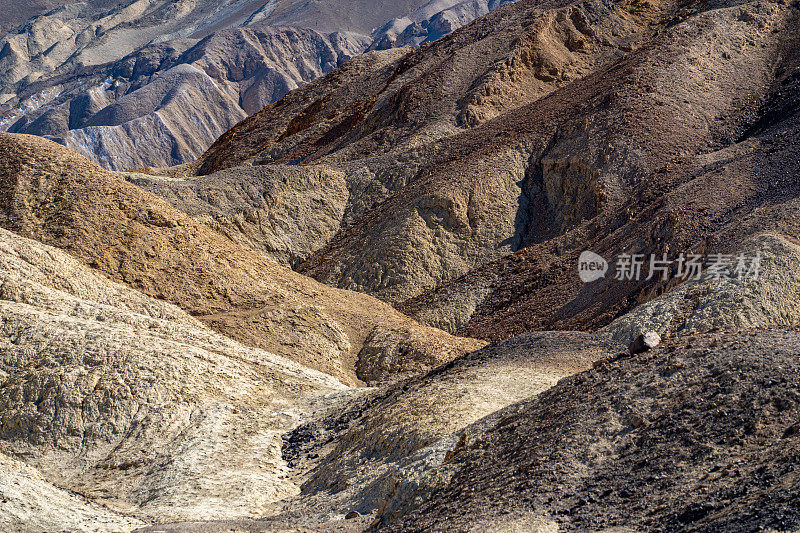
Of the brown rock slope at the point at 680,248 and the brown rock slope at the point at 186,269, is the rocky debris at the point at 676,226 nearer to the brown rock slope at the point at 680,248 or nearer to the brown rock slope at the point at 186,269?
the brown rock slope at the point at 680,248

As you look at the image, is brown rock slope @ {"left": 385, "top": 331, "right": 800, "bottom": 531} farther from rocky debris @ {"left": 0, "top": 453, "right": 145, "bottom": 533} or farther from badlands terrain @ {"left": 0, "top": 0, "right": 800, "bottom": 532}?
rocky debris @ {"left": 0, "top": 453, "right": 145, "bottom": 533}

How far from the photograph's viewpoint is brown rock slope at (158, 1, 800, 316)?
24.4 metres

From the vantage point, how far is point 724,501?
7.15 m

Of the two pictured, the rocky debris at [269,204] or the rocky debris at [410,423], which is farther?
the rocky debris at [269,204]

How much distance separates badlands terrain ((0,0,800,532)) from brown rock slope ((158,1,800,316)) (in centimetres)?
11

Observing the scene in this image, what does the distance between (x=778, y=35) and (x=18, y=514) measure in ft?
102

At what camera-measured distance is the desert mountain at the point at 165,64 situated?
11056 cm

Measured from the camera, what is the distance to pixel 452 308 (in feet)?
81.1

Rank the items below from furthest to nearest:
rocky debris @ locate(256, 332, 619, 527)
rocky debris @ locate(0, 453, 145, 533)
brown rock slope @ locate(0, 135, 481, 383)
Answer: brown rock slope @ locate(0, 135, 481, 383) < rocky debris @ locate(256, 332, 619, 527) < rocky debris @ locate(0, 453, 145, 533)

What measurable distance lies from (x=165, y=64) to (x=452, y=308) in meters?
115

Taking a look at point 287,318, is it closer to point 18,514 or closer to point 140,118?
point 18,514

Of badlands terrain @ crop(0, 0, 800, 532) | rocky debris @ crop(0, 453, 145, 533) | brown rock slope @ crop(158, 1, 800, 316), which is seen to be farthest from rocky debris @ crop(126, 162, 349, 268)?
rocky debris @ crop(0, 453, 145, 533)

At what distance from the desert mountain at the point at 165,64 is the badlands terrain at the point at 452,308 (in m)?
73.2

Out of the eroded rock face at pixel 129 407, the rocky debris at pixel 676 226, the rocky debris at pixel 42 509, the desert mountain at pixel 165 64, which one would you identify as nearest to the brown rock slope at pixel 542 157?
the rocky debris at pixel 676 226
